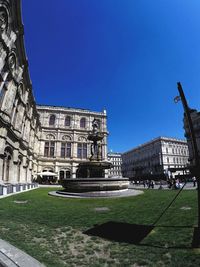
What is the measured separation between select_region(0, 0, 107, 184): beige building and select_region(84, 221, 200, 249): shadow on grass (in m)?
15.3

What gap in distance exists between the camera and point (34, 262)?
3098 millimetres

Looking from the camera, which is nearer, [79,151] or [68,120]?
[79,151]

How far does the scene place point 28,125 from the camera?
103 feet

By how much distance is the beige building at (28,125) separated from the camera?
18.2 metres

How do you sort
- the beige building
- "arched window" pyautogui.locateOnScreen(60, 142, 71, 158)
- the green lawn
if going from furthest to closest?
"arched window" pyautogui.locateOnScreen(60, 142, 71, 158), the beige building, the green lawn

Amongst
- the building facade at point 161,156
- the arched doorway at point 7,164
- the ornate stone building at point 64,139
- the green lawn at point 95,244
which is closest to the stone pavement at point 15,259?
the green lawn at point 95,244

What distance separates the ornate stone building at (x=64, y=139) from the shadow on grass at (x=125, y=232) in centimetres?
4140

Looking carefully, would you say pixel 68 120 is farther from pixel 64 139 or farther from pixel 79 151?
pixel 79 151

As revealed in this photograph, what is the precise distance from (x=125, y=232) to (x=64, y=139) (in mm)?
44353

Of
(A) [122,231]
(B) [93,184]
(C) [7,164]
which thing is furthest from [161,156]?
(A) [122,231]

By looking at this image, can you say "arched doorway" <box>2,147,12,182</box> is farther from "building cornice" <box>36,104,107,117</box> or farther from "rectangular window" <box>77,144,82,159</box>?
"building cornice" <box>36,104,107,117</box>

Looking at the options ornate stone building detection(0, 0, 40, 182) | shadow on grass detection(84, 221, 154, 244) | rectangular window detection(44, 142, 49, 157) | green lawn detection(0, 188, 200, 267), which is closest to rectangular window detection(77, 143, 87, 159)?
rectangular window detection(44, 142, 49, 157)

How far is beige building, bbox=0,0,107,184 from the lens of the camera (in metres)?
18.2

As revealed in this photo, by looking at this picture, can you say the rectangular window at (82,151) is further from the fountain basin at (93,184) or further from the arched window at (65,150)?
the fountain basin at (93,184)
